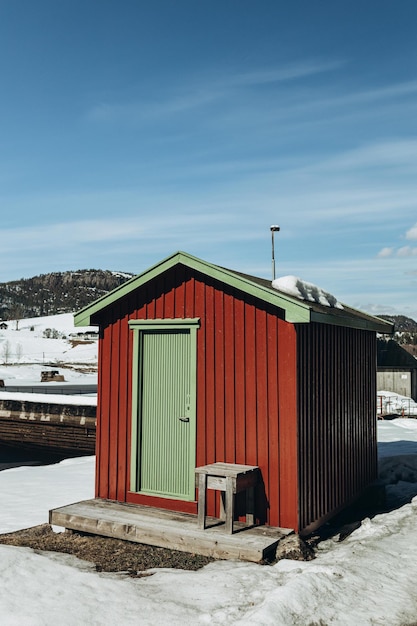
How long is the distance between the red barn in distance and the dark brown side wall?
0.03m

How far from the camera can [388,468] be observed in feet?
35.9

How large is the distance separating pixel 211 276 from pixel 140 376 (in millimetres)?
1808

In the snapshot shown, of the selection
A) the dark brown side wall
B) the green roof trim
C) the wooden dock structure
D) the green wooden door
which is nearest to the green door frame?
the green wooden door

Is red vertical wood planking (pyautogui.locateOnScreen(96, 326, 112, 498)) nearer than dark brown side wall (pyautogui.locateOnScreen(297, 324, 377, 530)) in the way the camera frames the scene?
No

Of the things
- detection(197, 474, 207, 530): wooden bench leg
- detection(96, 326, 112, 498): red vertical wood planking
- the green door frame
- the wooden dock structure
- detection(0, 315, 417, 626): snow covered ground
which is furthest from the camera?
the wooden dock structure

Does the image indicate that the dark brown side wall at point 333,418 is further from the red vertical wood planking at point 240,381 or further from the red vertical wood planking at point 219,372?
the red vertical wood planking at point 219,372

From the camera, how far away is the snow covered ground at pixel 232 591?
4.75 metres

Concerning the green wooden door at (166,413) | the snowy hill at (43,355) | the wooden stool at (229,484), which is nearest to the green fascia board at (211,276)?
the green wooden door at (166,413)

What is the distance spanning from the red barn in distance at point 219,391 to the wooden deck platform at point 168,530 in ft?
1.06

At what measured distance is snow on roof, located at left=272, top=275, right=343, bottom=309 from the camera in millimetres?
7930

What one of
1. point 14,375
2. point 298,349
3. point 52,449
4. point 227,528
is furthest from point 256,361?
point 14,375

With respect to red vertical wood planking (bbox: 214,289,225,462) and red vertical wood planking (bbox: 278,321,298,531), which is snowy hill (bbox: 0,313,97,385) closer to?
red vertical wood planking (bbox: 214,289,225,462)

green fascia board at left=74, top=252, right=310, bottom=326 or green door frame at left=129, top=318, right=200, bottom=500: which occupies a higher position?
green fascia board at left=74, top=252, right=310, bottom=326

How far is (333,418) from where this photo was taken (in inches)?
324
